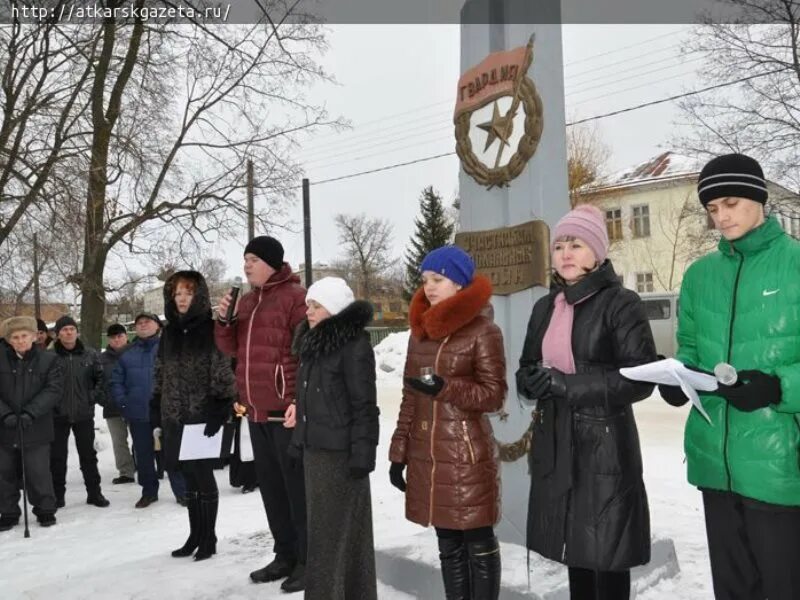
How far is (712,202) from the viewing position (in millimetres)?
2492

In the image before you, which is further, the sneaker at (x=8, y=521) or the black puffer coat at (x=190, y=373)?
the sneaker at (x=8, y=521)

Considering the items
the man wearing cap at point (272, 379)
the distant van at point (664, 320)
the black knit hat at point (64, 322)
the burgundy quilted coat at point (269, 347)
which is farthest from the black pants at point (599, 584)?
the distant van at point (664, 320)

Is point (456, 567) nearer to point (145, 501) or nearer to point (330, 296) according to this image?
point (330, 296)

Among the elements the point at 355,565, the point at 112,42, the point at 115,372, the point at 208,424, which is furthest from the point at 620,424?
the point at 112,42

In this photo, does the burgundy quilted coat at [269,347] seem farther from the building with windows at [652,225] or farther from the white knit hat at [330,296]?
the building with windows at [652,225]

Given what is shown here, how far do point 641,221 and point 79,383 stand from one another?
2811cm

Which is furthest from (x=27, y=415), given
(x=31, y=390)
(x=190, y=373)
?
(x=190, y=373)

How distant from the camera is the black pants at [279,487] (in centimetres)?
398

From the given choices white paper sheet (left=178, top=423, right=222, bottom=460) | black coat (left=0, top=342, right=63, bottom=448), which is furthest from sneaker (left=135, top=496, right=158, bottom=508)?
white paper sheet (left=178, top=423, right=222, bottom=460)

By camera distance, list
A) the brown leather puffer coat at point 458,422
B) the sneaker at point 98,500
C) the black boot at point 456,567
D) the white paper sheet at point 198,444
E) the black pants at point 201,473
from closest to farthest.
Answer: the brown leather puffer coat at point 458,422 → the black boot at point 456,567 → the white paper sheet at point 198,444 → the black pants at point 201,473 → the sneaker at point 98,500

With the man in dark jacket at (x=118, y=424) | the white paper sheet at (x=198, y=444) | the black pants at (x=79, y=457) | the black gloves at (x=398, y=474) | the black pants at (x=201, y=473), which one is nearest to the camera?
the black gloves at (x=398, y=474)

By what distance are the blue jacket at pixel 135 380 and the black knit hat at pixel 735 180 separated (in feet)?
19.1

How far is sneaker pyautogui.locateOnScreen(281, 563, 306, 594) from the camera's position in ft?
13.0

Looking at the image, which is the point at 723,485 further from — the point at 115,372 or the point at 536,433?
the point at 115,372
